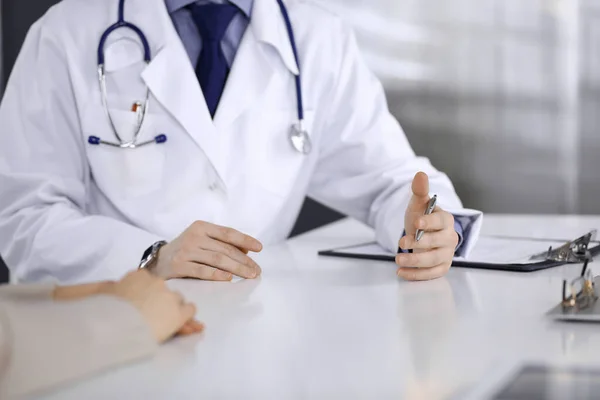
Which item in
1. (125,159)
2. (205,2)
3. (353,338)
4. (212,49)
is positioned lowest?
(353,338)

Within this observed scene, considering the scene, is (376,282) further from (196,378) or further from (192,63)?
(192,63)

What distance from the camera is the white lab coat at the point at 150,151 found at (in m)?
1.61

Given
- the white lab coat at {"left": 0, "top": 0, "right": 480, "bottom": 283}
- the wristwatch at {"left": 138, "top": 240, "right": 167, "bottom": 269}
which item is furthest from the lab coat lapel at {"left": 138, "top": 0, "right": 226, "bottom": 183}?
the wristwatch at {"left": 138, "top": 240, "right": 167, "bottom": 269}

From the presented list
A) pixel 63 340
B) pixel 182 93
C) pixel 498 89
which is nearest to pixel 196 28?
pixel 182 93

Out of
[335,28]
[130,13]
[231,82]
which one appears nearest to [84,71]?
[130,13]

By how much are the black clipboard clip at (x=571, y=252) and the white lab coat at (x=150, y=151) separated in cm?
29

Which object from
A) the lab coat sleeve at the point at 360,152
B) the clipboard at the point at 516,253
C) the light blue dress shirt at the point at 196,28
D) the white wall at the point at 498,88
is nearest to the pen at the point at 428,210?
the clipboard at the point at 516,253

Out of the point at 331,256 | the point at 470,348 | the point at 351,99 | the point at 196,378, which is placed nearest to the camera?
the point at 196,378

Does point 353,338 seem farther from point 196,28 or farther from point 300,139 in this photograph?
point 196,28

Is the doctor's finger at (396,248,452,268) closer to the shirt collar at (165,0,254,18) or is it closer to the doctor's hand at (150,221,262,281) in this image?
the doctor's hand at (150,221,262,281)

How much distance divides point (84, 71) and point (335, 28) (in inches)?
23.4

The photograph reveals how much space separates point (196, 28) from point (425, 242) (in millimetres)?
801

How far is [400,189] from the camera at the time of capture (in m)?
1.78

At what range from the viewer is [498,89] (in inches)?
151
